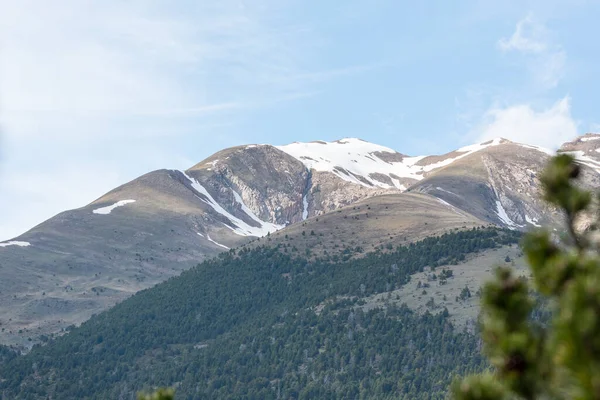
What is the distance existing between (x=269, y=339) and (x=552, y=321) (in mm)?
123868

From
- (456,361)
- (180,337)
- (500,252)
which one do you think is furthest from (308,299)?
(456,361)

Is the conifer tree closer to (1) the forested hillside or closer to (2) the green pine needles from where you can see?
(2) the green pine needles

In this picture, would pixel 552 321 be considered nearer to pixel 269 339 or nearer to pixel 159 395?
pixel 159 395

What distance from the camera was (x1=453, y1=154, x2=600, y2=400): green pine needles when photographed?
8922mm

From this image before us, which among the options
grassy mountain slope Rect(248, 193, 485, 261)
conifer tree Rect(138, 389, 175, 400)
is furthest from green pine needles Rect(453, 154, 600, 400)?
grassy mountain slope Rect(248, 193, 485, 261)

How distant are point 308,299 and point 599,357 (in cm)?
13621

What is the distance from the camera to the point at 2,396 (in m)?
119

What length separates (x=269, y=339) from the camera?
13188 cm

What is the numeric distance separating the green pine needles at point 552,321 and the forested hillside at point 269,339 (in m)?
84.3

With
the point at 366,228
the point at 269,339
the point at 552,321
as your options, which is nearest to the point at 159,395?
the point at 552,321

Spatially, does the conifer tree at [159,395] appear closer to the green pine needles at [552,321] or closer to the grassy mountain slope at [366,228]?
the green pine needles at [552,321]

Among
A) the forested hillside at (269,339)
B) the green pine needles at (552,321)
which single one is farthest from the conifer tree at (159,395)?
the forested hillside at (269,339)

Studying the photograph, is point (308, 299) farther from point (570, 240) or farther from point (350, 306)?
point (570, 240)

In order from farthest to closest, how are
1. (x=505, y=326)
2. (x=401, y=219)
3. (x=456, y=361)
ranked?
(x=401, y=219), (x=456, y=361), (x=505, y=326)
